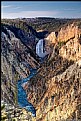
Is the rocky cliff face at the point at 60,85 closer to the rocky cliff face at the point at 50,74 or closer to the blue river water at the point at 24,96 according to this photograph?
the rocky cliff face at the point at 50,74

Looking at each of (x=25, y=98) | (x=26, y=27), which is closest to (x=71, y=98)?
(x=25, y=98)

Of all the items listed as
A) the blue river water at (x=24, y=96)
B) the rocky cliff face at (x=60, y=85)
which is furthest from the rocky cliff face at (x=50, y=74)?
the blue river water at (x=24, y=96)

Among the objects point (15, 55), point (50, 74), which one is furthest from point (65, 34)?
point (50, 74)

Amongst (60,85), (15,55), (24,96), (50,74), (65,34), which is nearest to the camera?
(60,85)

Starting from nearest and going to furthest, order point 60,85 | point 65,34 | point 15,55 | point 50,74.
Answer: point 60,85 → point 50,74 → point 65,34 → point 15,55

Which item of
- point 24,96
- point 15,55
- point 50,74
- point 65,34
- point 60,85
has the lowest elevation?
point 24,96

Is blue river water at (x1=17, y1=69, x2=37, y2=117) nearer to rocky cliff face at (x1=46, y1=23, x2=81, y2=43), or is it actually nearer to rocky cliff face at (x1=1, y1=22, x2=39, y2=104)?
rocky cliff face at (x1=1, y1=22, x2=39, y2=104)

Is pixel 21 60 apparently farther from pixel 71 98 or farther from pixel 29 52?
pixel 71 98

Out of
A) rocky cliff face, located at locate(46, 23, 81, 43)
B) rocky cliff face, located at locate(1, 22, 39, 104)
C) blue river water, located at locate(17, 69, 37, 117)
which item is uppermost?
rocky cliff face, located at locate(46, 23, 81, 43)

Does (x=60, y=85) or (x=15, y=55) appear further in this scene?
(x=15, y=55)

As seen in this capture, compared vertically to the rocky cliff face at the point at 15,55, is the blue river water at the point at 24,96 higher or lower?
lower

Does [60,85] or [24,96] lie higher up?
[60,85]

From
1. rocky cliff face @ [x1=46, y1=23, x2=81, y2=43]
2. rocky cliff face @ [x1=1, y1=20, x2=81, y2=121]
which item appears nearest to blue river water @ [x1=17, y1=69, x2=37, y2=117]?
rocky cliff face @ [x1=1, y1=20, x2=81, y2=121]

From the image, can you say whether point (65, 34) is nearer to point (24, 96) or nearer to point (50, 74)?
point (50, 74)
